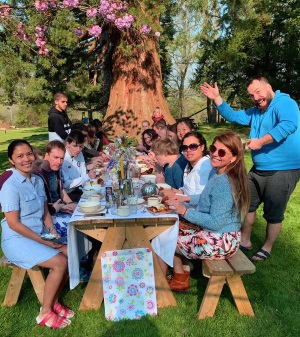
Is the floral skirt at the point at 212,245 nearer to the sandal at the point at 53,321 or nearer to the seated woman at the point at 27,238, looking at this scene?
the seated woman at the point at 27,238

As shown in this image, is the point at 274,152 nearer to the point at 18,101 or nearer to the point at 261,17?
the point at 18,101

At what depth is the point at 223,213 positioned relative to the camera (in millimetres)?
2445

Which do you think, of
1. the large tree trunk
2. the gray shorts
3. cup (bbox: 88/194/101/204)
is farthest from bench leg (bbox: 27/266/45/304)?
the large tree trunk

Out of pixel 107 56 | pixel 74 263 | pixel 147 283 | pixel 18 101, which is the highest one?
pixel 107 56

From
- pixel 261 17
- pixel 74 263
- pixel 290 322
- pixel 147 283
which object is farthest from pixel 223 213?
pixel 261 17

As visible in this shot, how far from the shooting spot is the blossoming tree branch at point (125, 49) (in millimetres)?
7566

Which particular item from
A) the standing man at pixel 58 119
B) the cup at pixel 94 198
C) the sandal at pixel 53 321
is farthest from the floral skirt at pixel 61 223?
the standing man at pixel 58 119

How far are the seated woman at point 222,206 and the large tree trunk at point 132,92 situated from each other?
769cm

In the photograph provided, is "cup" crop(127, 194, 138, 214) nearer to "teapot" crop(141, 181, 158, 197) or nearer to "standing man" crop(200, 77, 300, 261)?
"teapot" crop(141, 181, 158, 197)

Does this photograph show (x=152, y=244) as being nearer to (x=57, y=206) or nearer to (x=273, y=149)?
(x=57, y=206)

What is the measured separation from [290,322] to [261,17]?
17.4m

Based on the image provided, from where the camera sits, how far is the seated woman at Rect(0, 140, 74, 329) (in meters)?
2.39

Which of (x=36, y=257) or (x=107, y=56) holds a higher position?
(x=107, y=56)

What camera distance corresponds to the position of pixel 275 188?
10.8ft
